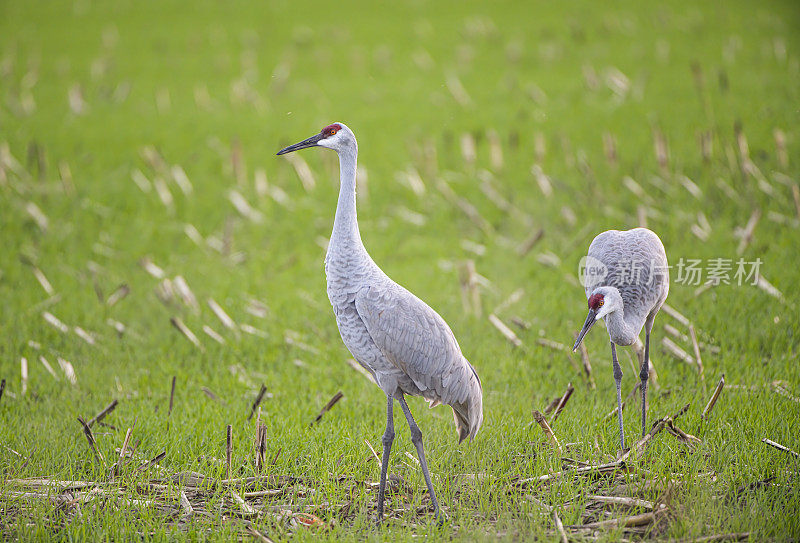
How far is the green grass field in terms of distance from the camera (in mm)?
4777

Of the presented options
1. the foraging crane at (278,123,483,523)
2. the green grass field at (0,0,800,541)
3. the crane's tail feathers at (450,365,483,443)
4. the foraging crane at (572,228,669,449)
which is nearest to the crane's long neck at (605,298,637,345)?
the foraging crane at (572,228,669,449)

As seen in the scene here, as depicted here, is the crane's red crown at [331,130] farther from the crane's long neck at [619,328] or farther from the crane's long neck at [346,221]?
the crane's long neck at [619,328]

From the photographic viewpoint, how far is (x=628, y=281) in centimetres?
536

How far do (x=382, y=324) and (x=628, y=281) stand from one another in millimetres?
1928

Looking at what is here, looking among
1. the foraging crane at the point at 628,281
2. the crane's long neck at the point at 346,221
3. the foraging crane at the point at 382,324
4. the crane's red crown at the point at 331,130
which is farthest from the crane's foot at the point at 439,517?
the crane's red crown at the point at 331,130

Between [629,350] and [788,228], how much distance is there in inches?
116

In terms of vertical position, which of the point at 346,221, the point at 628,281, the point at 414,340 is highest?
the point at 346,221

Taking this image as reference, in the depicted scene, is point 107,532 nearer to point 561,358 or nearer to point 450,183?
point 561,358

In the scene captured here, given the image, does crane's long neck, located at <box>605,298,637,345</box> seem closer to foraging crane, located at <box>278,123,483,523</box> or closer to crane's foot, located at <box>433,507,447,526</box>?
foraging crane, located at <box>278,123,483,523</box>

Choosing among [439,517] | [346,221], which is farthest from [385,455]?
[346,221]

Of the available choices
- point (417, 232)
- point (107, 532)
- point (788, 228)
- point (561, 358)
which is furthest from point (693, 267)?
point (107, 532)

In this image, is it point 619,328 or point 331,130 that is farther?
point 619,328

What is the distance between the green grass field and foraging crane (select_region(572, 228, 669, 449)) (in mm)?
753

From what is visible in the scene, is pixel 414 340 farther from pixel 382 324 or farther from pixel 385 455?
pixel 385 455
